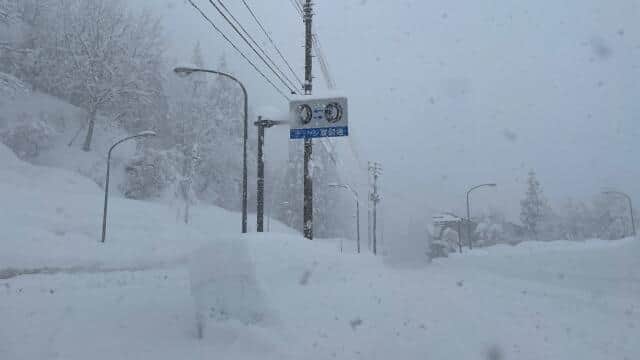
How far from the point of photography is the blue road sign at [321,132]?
48.6 ft

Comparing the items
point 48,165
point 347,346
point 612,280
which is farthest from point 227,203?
point 347,346

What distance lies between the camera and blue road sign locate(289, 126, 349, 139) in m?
14.8

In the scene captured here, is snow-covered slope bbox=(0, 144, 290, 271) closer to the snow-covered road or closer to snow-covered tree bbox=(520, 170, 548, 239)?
the snow-covered road

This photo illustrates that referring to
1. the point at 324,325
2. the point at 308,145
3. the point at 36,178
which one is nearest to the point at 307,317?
the point at 324,325

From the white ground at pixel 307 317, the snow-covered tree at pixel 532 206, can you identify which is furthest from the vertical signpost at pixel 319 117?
the snow-covered tree at pixel 532 206

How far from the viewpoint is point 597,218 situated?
103m

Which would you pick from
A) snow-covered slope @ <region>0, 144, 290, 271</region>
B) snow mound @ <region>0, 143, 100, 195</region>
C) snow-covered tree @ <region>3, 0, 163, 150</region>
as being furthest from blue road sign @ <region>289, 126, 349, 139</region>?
snow-covered tree @ <region>3, 0, 163, 150</region>

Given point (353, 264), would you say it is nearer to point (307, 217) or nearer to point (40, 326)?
point (307, 217)

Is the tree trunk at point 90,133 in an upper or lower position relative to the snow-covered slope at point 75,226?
upper

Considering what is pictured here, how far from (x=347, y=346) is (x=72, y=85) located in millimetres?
48504

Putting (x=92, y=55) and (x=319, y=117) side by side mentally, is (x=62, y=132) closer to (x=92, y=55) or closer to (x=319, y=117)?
(x=92, y=55)

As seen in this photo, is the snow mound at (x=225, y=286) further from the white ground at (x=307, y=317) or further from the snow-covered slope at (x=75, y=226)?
the snow-covered slope at (x=75, y=226)

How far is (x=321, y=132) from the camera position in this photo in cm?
1501

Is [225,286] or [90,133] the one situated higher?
[90,133]
